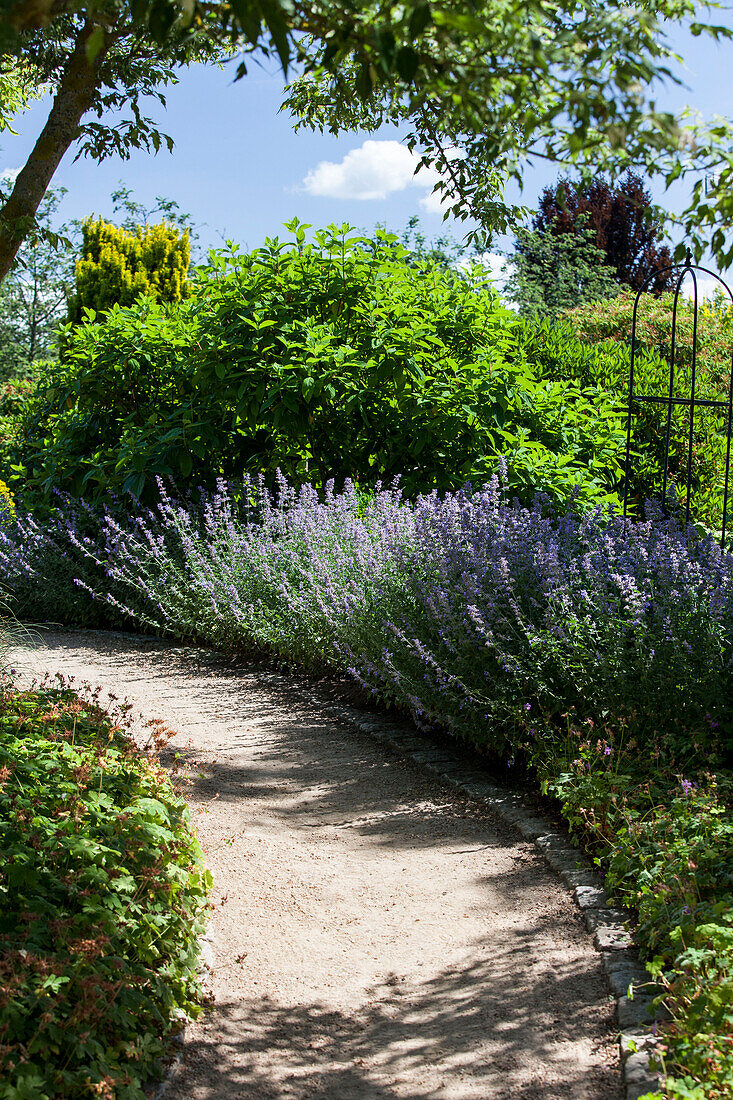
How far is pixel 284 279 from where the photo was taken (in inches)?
313

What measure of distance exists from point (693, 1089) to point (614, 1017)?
1.72 feet

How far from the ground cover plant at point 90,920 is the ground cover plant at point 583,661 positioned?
135 centimetres

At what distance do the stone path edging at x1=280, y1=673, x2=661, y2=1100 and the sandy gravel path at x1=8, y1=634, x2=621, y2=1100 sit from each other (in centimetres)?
5

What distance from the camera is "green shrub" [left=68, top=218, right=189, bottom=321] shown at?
12594 millimetres

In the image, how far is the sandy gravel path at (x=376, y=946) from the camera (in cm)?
252

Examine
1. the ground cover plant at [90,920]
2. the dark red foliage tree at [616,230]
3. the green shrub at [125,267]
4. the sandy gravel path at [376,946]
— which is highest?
the dark red foliage tree at [616,230]

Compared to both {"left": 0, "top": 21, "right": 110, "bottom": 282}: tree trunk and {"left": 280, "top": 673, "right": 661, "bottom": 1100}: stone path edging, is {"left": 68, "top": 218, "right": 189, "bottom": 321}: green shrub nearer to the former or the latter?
{"left": 0, "top": 21, "right": 110, "bottom": 282}: tree trunk

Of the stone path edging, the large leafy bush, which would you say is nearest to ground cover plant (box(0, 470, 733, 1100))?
the stone path edging

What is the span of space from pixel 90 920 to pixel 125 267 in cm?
1180

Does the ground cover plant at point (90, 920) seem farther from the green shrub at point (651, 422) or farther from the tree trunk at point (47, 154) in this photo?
the green shrub at point (651, 422)

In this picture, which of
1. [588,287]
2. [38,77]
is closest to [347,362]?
[38,77]

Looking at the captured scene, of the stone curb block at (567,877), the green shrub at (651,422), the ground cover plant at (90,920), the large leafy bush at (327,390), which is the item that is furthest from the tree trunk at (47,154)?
the green shrub at (651,422)

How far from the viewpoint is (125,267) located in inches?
511

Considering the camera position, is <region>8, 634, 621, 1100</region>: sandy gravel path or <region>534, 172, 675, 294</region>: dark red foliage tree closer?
<region>8, 634, 621, 1100</region>: sandy gravel path
